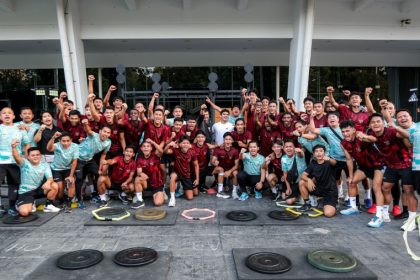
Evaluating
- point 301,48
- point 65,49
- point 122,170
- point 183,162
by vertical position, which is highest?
point 301,48

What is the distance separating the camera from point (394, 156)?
5.04 metres

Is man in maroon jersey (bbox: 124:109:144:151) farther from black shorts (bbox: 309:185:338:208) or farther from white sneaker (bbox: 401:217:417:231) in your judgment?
white sneaker (bbox: 401:217:417:231)

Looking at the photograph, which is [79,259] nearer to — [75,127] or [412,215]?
[75,127]

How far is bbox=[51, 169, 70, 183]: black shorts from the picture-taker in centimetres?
594

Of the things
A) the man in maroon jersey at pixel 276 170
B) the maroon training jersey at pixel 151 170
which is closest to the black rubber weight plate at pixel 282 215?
the man in maroon jersey at pixel 276 170

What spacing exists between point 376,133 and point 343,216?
4.81ft

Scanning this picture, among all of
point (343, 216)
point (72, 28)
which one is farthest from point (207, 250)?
point (72, 28)

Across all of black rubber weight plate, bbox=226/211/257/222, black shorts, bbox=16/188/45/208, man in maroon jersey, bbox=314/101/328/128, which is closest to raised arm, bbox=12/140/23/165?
black shorts, bbox=16/188/45/208

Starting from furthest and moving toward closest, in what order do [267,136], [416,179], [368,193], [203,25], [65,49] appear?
[203,25] → [65,49] → [267,136] → [368,193] → [416,179]

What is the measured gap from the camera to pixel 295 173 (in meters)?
6.26

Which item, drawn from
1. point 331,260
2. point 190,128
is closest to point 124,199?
point 190,128

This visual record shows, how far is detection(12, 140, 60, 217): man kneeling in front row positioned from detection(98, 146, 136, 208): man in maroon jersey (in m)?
0.82

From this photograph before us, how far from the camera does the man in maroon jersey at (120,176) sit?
619 centimetres

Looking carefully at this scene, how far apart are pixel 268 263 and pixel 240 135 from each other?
4020mm
